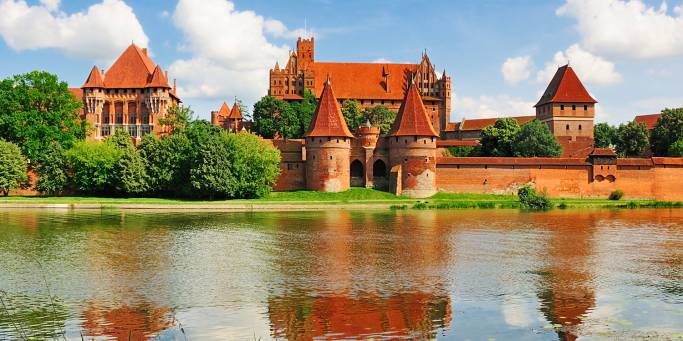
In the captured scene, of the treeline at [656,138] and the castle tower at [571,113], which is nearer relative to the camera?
the treeline at [656,138]

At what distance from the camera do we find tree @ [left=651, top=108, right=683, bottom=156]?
56.1 meters

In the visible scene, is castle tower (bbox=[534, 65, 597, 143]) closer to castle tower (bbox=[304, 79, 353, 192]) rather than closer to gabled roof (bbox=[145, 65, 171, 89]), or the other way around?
castle tower (bbox=[304, 79, 353, 192])

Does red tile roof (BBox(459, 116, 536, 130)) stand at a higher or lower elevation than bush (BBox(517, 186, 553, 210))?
higher

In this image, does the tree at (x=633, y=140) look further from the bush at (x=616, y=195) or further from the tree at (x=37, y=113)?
the tree at (x=37, y=113)

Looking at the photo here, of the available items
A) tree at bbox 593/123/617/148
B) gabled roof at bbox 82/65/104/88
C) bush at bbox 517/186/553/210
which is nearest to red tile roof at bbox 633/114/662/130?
tree at bbox 593/123/617/148

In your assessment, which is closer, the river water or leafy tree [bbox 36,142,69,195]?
the river water

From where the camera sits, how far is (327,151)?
4644 cm

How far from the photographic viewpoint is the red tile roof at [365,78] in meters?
71.9

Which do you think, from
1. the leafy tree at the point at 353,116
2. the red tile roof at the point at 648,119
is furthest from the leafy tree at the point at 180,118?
the red tile roof at the point at 648,119

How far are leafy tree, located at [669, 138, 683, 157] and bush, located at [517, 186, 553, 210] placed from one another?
1537 centimetres

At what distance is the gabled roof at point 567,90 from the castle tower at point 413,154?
59.2 feet

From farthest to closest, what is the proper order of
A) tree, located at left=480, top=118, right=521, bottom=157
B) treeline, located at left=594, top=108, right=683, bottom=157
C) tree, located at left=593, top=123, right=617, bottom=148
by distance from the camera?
1. tree, located at left=593, top=123, right=617, bottom=148
2. treeline, located at left=594, top=108, right=683, bottom=157
3. tree, located at left=480, top=118, right=521, bottom=157

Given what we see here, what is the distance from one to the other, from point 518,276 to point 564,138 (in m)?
44.7

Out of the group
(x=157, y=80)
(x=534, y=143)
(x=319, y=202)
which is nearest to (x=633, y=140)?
(x=534, y=143)
